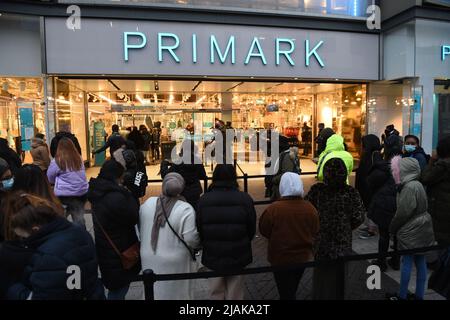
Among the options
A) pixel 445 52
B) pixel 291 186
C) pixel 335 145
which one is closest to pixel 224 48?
pixel 335 145

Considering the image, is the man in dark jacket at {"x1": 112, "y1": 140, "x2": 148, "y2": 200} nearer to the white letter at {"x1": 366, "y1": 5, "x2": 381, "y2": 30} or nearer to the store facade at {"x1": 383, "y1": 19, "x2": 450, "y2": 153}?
the store facade at {"x1": 383, "y1": 19, "x2": 450, "y2": 153}

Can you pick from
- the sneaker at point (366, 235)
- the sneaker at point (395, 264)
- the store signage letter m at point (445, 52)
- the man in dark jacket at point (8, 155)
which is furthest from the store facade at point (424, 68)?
the man in dark jacket at point (8, 155)

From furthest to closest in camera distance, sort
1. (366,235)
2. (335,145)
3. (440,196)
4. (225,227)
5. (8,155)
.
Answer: (366,235)
(8,155)
(335,145)
(440,196)
(225,227)

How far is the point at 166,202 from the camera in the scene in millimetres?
3217

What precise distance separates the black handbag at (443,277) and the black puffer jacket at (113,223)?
2708mm

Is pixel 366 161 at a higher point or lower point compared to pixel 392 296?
higher

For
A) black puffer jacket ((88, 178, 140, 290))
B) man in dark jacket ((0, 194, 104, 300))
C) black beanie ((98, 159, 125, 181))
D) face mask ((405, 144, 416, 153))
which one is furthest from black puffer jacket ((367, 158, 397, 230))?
man in dark jacket ((0, 194, 104, 300))

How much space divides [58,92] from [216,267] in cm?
952

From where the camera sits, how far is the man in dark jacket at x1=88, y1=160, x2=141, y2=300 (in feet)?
10.1

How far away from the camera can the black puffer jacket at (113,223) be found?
307 cm

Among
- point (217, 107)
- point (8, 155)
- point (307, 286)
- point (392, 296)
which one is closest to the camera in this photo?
point (392, 296)

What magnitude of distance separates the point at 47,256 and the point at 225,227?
1441 millimetres

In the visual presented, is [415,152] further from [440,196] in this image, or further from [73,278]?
[73,278]
